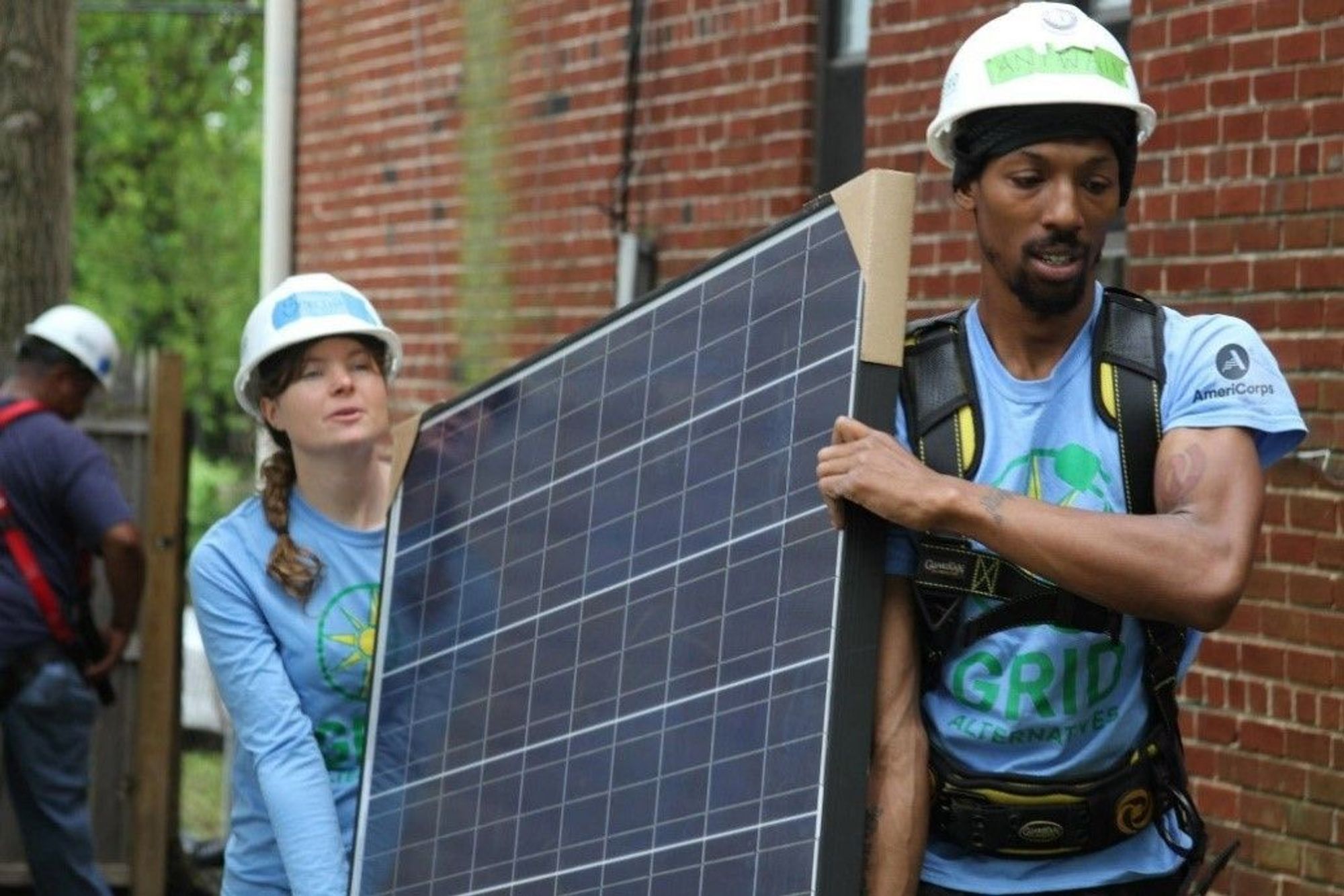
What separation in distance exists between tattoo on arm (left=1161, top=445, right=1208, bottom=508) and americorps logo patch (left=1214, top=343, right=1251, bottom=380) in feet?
0.39

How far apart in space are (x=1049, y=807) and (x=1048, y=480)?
420mm

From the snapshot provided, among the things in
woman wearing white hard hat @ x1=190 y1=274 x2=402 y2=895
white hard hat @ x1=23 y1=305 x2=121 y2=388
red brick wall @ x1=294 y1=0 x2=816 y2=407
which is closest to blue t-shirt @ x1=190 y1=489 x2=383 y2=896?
woman wearing white hard hat @ x1=190 y1=274 x2=402 y2=895

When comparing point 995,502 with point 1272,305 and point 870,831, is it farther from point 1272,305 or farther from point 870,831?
point 1272,305

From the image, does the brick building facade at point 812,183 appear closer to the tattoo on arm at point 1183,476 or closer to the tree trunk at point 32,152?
the tree trunk at point 32,152

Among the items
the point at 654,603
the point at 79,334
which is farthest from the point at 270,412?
the point at 79,334

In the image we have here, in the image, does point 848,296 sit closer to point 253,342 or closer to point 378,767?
point 378,767

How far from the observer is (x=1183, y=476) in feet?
9.73

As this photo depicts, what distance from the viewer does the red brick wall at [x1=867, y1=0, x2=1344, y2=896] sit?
5.75 meters

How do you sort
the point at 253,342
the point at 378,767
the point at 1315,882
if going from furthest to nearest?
the point at 1315,882 < the point at 253,342 < the point at 378,767

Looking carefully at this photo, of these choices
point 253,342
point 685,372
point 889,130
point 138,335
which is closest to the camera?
point 685,372

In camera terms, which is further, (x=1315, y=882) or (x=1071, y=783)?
(x=1315, y=882)

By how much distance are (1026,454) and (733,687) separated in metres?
0.48

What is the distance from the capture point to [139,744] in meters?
9.80

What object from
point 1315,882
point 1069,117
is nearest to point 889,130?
point 1315,882
